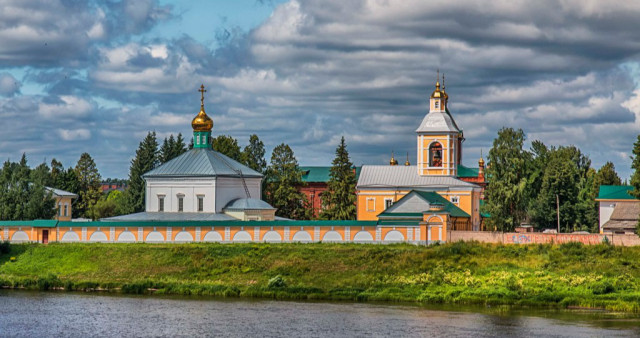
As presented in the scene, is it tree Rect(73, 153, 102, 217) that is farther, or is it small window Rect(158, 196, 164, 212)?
tree Rect(73, 153, 102, 217)

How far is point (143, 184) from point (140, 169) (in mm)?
1480

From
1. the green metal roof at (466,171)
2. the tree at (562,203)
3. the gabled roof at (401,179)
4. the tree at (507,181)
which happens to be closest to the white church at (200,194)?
the gabled roof at (401,179)

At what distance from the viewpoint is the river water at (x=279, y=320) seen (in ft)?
108

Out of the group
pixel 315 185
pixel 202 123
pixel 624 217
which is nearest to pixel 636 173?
pixel 624 217

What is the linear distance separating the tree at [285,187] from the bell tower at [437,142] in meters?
11.2

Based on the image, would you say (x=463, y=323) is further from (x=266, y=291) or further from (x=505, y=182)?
(x=505, y=182)

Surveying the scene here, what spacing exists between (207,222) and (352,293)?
41.3ft

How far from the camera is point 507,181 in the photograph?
61.9m

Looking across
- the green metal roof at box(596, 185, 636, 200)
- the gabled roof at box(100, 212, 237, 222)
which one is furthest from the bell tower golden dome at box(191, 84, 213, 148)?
the green metal roof at box(596, 185, 636, 200)

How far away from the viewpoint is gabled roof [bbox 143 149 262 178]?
189 feet

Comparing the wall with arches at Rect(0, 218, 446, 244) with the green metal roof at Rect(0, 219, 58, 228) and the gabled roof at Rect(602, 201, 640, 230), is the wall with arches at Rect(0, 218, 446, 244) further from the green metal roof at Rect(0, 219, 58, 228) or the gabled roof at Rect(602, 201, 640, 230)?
the gabled roof at Rect(602, 201, 640, 230)

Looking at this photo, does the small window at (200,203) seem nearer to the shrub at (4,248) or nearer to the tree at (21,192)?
the tree at (21,192)

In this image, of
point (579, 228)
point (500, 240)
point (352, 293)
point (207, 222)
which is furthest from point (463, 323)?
point (579, 228)

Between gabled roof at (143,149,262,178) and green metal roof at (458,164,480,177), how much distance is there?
Answer: 83.3ft
